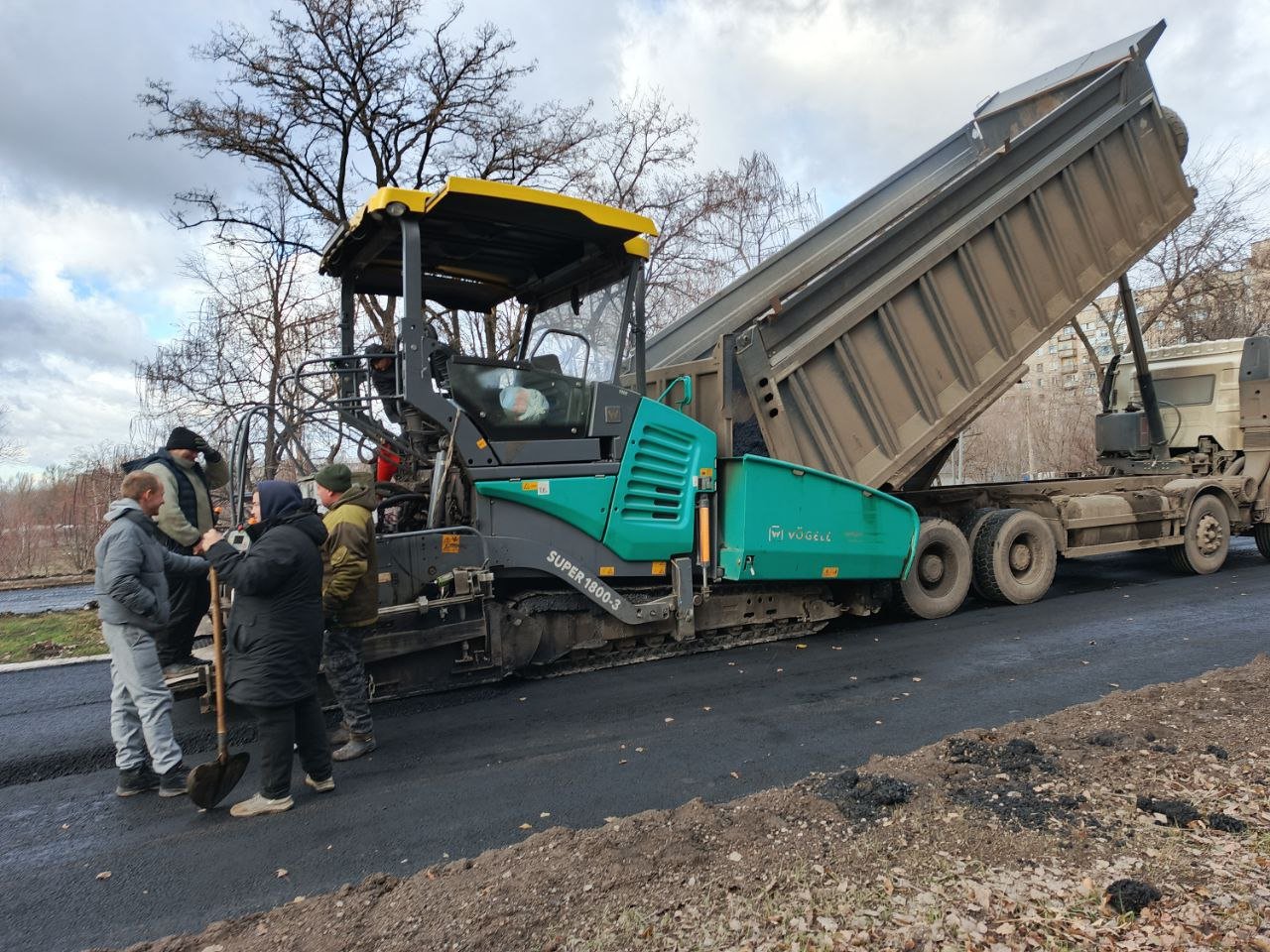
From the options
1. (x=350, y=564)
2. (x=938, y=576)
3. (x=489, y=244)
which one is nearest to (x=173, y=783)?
(x=350, y=564)

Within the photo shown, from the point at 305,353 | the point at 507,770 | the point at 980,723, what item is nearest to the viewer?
the point at 507,770

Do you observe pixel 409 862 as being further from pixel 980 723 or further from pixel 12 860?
pixel 980 723

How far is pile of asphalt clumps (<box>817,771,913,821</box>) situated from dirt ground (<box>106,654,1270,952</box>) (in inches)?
0.4

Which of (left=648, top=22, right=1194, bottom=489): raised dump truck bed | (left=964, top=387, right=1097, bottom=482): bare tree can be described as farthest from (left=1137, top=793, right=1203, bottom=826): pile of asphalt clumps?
(left=964, top=387, right=1097, bottom=482): bare tree

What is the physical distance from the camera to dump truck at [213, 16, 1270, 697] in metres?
5.54

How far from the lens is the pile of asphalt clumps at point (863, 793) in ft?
11.6

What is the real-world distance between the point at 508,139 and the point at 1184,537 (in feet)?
35.1

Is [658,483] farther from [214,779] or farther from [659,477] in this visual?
[214,779]

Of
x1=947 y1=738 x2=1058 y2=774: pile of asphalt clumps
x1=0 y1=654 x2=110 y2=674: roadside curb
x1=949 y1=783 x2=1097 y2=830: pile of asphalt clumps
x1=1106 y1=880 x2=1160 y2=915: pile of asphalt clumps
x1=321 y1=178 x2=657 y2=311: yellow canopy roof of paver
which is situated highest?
x1=321 y1=178 x2=657 y2=311: yellow canopy roof of paver

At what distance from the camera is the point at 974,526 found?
8.18 m

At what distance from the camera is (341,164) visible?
1253 centimetres

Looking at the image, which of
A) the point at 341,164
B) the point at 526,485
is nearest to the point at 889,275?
the point at 526,485

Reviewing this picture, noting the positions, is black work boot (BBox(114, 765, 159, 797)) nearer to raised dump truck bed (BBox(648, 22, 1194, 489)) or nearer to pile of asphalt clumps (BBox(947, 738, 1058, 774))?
pile of asphalt clumps (BBox(947, 738, 1058, 774))

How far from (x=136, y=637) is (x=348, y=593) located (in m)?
1.03
